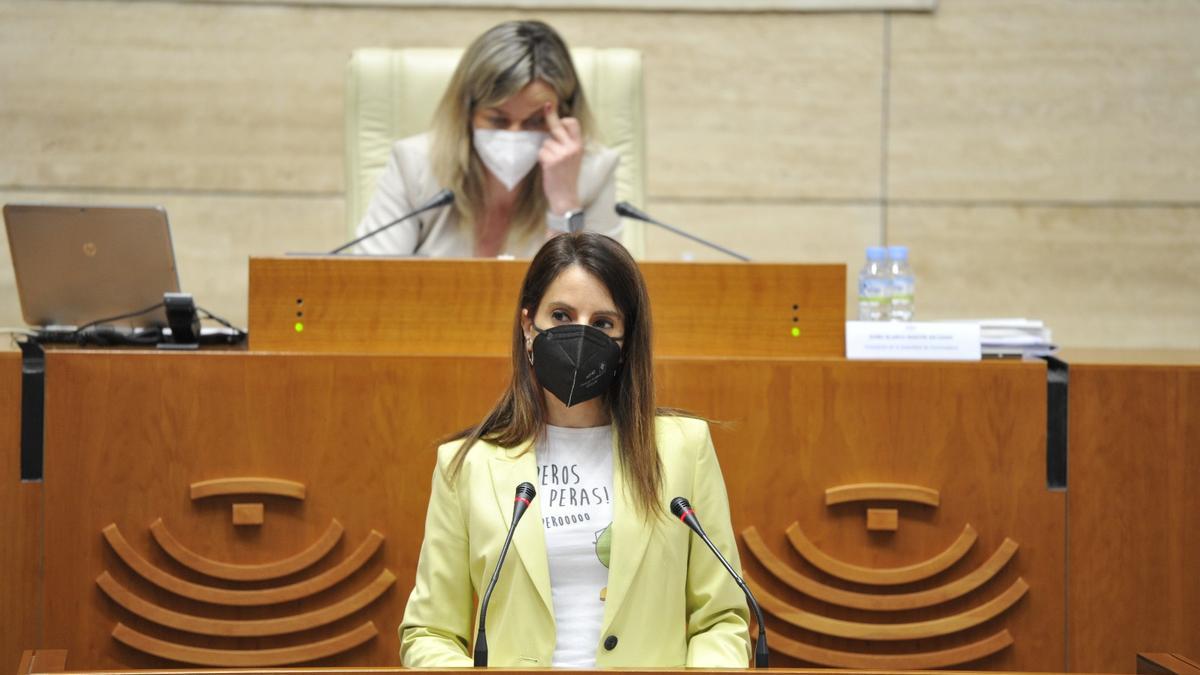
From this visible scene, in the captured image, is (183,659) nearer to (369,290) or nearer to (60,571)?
(60,571)

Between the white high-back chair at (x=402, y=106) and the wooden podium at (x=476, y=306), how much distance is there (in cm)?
107

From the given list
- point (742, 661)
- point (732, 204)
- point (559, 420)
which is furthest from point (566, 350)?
point (732, 204)

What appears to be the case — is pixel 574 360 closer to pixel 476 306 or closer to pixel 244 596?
pixel 476 306

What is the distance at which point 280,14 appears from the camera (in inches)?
161

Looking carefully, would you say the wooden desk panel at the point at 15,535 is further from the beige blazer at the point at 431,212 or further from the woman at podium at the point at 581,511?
the beige blazer at the point at 431,212

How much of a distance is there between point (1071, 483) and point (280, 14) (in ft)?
9.88

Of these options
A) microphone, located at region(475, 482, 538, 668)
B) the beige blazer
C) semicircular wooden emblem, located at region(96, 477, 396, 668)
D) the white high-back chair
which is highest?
the white high-back chair

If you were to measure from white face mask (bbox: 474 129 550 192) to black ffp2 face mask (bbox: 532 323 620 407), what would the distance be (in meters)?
1.31

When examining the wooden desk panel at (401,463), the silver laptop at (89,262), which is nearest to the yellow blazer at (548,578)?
the wooden desk panel at (401,463)

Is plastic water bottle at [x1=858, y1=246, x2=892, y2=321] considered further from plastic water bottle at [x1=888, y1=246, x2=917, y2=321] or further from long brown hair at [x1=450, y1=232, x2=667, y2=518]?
long brown hair at [x1=450, y1=232, x2=667, y2=518]

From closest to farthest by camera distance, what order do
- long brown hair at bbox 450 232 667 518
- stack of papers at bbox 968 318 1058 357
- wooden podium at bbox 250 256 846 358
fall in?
1. long brown hair at bbox 450 232 667 518
2. wooden podium at bbox 250 256 846 358
3. stack of papers at bbox 968 318 1058 357

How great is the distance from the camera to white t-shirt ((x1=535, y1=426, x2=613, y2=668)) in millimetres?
1665

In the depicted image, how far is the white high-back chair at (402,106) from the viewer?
3395 millimetres

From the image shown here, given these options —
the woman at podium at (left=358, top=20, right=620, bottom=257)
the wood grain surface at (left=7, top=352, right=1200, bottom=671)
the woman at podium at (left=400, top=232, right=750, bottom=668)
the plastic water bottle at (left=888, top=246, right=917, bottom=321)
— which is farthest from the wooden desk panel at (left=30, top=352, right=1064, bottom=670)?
the woman at podium at (left=358, top=20, right=620, bottom=257)
